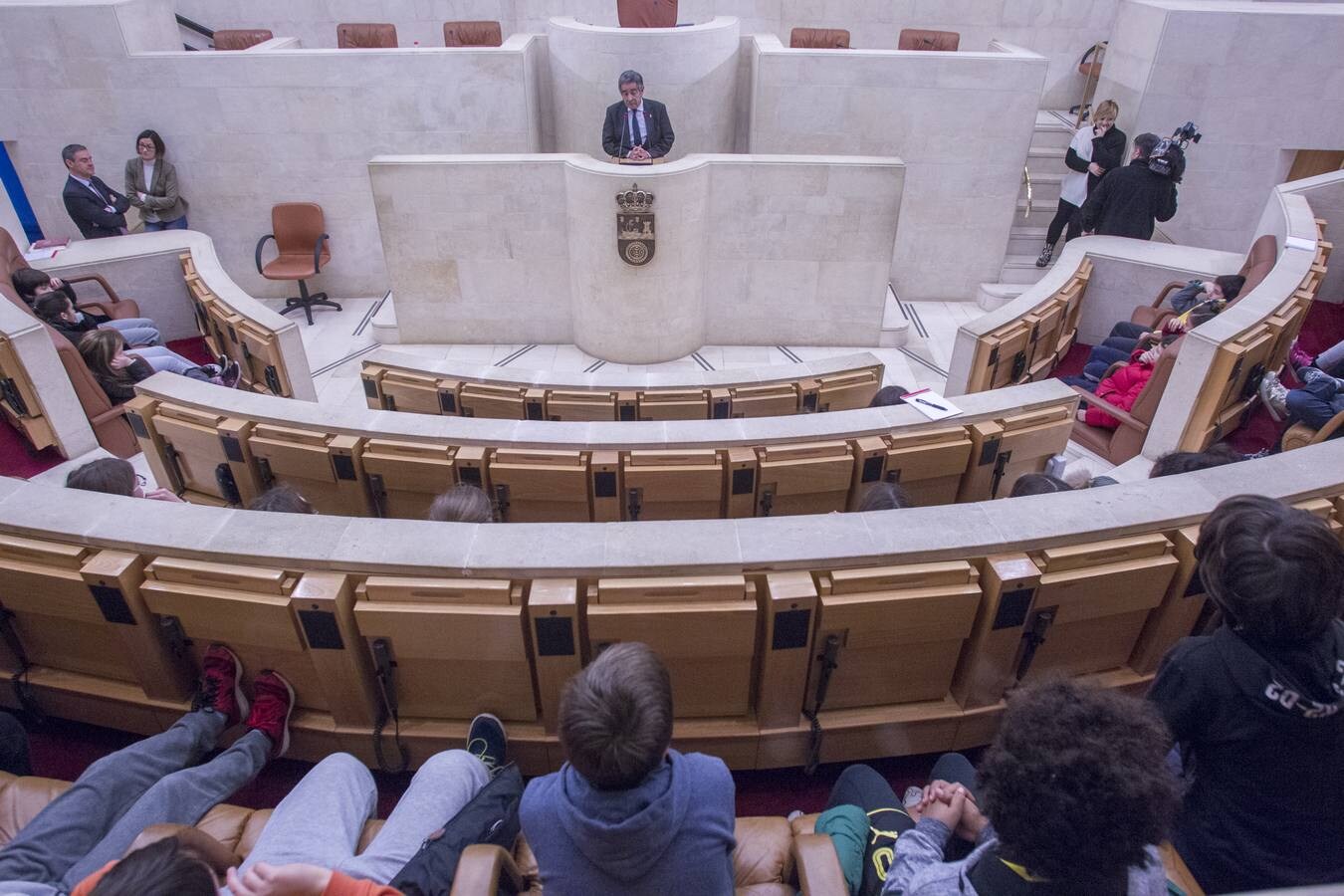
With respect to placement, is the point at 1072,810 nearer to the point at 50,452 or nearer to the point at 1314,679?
the point at 1314,679

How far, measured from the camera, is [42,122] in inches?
265

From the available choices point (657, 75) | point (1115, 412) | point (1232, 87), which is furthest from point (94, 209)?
point (1232, 87)

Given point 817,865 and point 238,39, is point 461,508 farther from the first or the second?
point 238,39

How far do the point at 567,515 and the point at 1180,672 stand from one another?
78.3 inches

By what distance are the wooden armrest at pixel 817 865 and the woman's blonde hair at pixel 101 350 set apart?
4.88 meters

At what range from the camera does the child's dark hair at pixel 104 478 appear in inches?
105

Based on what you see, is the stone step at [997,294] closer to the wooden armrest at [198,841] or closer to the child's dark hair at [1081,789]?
the child's dark hair at [1081,789]

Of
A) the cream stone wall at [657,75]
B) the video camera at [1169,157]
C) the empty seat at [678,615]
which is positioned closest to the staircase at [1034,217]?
the video camera at [1169,157]

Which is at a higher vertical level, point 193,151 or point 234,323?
point 193,151

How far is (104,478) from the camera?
267 centimetres

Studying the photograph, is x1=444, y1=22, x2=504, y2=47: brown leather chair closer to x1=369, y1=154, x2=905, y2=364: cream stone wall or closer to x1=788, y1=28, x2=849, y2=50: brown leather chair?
x1=369, y1=154, x2=905, y2=364: cream stone wall

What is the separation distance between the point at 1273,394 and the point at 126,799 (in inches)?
204

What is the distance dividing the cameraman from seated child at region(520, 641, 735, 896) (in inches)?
244

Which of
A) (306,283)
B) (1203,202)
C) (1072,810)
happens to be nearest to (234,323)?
(306,283)
